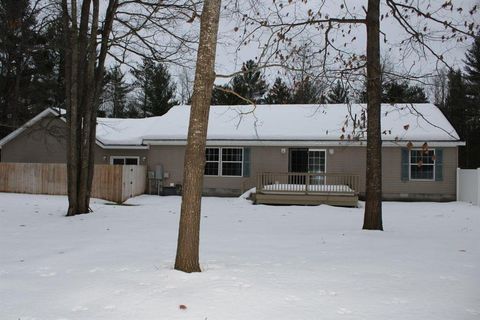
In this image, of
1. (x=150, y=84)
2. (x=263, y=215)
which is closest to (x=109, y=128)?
(x=263, y=215)

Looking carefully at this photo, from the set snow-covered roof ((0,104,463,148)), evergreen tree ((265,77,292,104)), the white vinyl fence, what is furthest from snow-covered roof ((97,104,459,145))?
→ evergreen tree ((265,77,292,104))

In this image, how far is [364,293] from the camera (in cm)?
516

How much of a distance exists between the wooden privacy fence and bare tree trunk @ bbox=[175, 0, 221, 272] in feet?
43.4

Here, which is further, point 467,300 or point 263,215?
point 263,215

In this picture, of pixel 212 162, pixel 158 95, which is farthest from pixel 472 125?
pixel 158 95

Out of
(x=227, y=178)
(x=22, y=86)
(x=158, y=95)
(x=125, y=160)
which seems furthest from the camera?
(x=158, y=95)

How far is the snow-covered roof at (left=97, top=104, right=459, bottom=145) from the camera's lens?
20.5m

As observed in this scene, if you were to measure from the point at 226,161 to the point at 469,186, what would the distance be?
10.3 meters

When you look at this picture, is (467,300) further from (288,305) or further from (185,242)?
(185,242)

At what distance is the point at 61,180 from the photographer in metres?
20.2

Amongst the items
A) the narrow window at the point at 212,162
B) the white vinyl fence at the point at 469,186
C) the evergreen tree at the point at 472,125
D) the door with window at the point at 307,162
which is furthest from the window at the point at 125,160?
the evergreen tree at the point at 472,125

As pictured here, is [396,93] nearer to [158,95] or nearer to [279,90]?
[279,90]

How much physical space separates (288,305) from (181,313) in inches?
42.2

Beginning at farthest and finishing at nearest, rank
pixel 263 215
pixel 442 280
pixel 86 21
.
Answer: pixel 263 215 → pixel 86 21 → pixel 442 280
